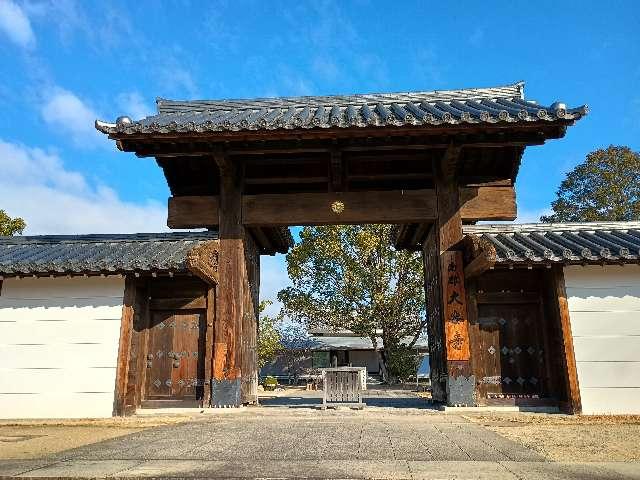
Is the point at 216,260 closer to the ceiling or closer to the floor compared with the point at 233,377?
closer to the ceiling

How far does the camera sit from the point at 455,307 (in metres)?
8.87

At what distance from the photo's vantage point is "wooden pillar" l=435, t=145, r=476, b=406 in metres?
8.53

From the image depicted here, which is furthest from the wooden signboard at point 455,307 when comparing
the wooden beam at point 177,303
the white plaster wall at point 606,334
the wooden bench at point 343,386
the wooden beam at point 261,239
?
the wooden beam at point 177,303

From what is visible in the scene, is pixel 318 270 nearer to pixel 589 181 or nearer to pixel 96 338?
pixel 96 338

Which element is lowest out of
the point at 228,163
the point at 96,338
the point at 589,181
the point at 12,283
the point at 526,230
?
the point at 96,338

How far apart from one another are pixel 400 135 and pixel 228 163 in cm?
342

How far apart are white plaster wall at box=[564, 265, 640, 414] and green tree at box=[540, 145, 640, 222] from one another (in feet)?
85.5

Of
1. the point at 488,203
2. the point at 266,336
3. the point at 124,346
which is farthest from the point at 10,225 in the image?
the point at 488,203

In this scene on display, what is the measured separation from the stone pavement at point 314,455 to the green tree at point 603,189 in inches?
1218

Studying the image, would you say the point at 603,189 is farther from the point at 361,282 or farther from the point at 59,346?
the point at 59,346

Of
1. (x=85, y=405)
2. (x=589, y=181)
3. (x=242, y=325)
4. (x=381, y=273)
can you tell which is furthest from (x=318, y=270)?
(x=589, y=181)

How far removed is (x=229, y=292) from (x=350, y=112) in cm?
465

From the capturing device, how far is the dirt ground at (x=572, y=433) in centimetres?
446

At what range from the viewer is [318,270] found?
26156 mm
